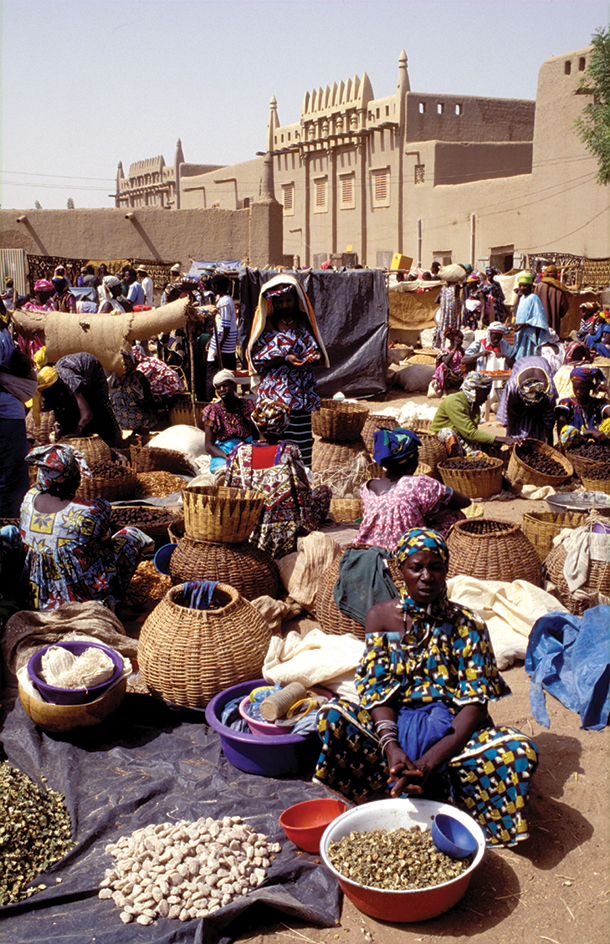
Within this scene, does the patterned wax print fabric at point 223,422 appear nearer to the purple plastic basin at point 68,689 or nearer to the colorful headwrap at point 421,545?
the purple plastic basin at point 68,689

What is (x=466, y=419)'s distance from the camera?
23.6 feet

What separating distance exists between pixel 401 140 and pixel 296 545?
27.2 metres

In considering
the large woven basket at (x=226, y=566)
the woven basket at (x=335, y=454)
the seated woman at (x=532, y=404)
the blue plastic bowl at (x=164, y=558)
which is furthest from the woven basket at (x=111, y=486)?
the seated woman at (x=532, y=404)

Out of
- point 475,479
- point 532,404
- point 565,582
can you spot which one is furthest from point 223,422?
point 565,582

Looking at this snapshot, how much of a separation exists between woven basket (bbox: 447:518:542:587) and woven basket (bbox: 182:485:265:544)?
1152 millimetres

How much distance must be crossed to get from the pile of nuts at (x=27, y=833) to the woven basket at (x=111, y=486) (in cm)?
284

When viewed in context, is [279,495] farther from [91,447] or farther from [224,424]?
[91,447]

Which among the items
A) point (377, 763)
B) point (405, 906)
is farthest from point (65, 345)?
point (405, 906)

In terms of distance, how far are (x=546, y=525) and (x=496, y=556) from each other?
712 mm

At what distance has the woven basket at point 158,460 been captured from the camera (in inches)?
269

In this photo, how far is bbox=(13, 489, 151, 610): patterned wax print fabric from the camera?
157 inches

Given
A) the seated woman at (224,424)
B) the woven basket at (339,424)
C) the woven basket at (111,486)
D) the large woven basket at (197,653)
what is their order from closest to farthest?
the large woven basket at (197,653), the woven basket at (111,486), the seated woman at (224,424), the woven basket at (339,424)

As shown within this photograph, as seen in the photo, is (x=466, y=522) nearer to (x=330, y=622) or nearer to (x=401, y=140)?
(x=330, y=622)

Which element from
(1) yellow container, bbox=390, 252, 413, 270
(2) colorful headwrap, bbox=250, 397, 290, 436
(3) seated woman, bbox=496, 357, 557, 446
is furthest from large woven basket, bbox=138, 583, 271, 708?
(1) yellow container, bbox=390, 252, 413, 270
